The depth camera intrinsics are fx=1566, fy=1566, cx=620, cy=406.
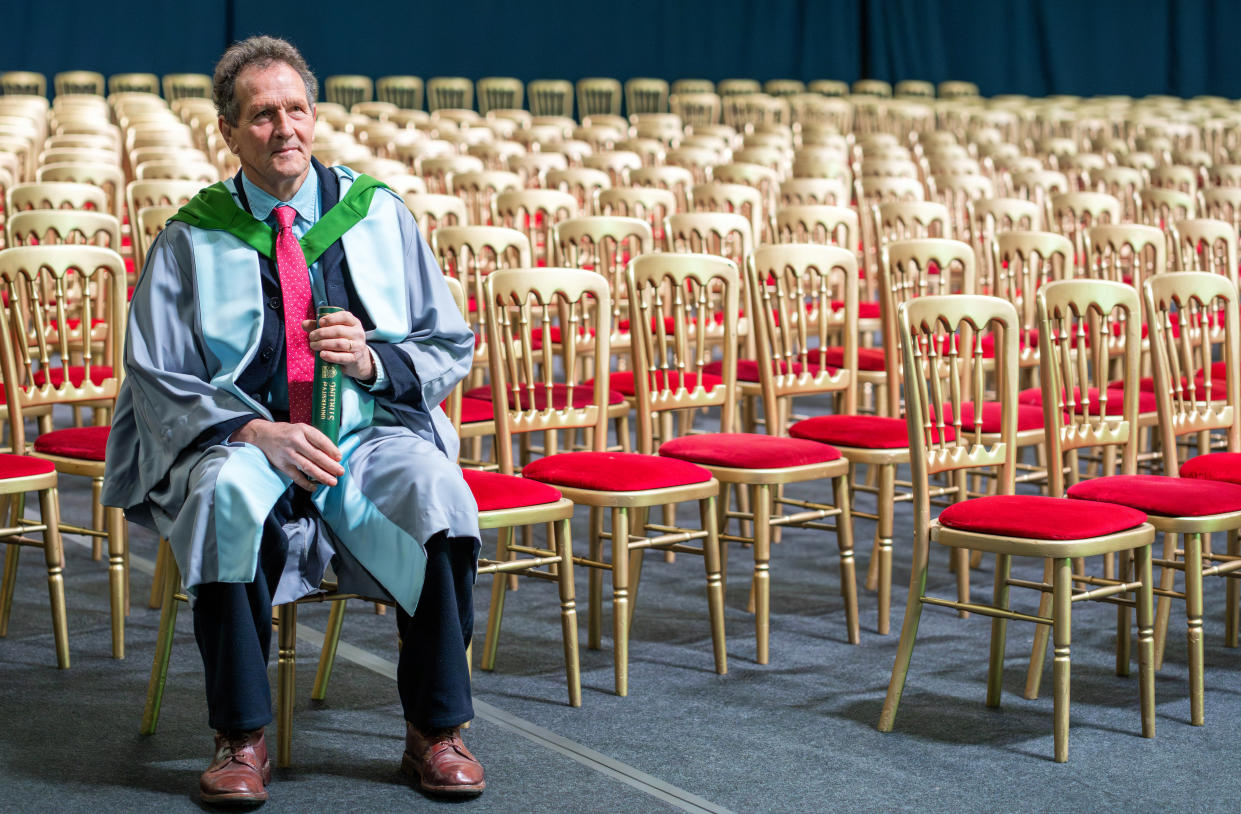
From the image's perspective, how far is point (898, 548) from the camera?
4633 mm

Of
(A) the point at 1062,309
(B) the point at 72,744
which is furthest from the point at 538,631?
(A) the point at 1062,309

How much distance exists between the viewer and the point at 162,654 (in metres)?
2.96

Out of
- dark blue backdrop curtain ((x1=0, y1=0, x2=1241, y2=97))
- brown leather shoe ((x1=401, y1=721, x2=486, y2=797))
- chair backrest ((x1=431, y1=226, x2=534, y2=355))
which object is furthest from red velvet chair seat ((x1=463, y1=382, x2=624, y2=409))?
dark blue backdrop curtain ((x1=0, y1=0, x2=1241, y2=97))

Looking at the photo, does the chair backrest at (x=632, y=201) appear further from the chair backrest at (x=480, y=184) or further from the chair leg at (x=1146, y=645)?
the chair leg at (x=1146, y=645)

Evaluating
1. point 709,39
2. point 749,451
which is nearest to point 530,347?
point 749,451

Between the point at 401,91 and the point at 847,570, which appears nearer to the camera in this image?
the point at 847,570

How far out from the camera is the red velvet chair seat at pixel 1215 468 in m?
3.45

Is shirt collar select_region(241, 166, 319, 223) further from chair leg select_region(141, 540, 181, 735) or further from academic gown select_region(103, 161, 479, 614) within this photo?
chair leg select_region(141, 540, 181, 735)

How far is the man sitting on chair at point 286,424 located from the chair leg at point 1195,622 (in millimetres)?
1453

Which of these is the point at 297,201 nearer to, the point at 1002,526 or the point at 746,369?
the point at 1002,526

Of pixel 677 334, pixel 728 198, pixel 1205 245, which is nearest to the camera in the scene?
pixel 677 334

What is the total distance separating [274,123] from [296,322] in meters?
0.36

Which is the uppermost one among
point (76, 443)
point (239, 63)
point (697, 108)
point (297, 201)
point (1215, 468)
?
point (697, 108)

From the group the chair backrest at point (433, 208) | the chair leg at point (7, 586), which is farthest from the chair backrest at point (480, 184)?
the chair leg at point (7, 586)
